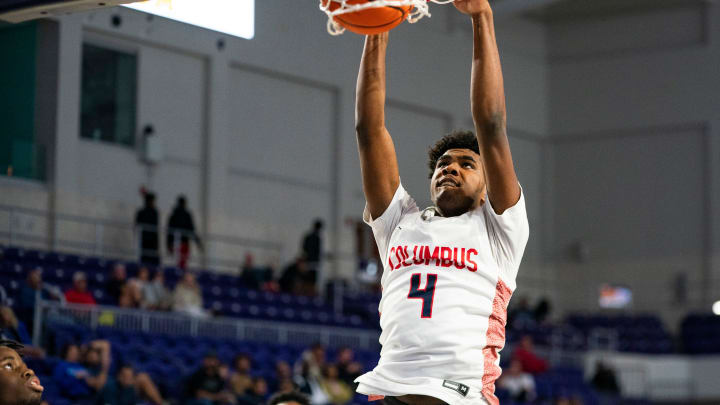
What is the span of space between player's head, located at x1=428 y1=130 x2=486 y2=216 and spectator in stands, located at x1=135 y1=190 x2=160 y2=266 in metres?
13.8

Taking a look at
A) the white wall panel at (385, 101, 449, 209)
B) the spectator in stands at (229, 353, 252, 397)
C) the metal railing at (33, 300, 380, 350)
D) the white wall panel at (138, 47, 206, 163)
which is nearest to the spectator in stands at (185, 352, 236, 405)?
the spectator in stands at (229, 353, 252, 397)

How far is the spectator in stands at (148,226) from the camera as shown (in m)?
17.3

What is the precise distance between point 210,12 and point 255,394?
23.5ft

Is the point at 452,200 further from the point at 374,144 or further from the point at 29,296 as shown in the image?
the point at 29,296

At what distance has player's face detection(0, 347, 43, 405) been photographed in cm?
333

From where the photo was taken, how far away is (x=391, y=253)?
3.86m

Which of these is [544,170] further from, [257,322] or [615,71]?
[257,322]

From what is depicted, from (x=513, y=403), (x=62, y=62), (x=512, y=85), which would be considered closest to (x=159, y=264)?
(x=62, y=62)

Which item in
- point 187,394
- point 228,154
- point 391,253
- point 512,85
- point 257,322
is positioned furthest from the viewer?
point 512,85

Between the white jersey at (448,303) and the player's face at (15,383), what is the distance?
3.46ft

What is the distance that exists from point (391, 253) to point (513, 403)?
1220 cm

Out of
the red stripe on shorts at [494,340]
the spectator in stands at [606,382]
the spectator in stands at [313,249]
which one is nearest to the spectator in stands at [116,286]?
the spectator in stands at [313,249]

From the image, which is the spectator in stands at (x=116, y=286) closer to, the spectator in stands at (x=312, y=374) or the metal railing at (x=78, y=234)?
the metal railing at (x=78, y=234)

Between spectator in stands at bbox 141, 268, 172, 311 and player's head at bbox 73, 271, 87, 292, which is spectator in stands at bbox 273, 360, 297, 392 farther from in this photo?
player's head at bbox 73, 271, 87, 292
